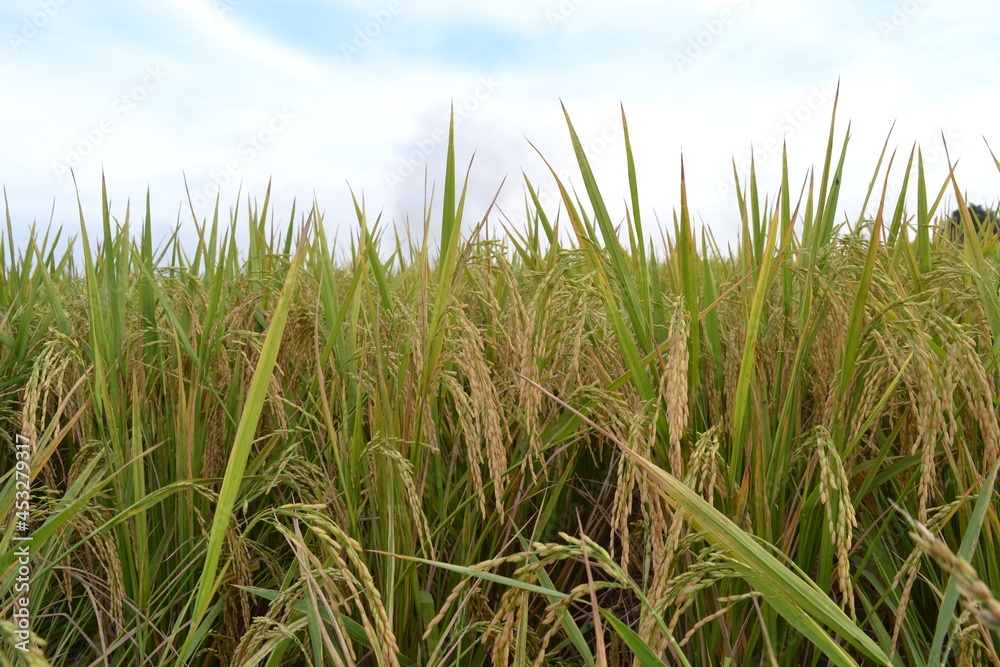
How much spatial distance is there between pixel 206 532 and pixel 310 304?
0.60m

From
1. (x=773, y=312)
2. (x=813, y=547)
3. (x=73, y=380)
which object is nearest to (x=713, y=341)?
(x=773, y=312)

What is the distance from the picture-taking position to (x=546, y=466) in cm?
157

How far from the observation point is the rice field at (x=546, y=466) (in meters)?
1.05

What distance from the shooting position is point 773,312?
4.89 ft

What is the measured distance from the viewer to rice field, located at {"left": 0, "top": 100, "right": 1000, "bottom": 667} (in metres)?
1.05

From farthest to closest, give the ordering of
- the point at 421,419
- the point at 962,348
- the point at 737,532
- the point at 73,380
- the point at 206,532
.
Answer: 1. the point at 73,380
2. the point at 206,532
3. the point at 421,419
4. the point at 962,348
5. the point at 737,532

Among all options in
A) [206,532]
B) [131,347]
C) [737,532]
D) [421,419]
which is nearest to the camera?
[737,532]

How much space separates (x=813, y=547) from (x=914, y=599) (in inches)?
14.4

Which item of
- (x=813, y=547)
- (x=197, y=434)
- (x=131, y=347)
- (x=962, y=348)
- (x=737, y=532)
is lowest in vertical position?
(x=813, y=547)

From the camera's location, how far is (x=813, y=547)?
133cm

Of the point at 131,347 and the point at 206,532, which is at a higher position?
the point at 131,347

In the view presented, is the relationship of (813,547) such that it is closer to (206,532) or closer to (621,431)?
(621,431)

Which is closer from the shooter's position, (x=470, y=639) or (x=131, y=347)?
(x=470, y=639)

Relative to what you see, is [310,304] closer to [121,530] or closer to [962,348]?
[121,530]
